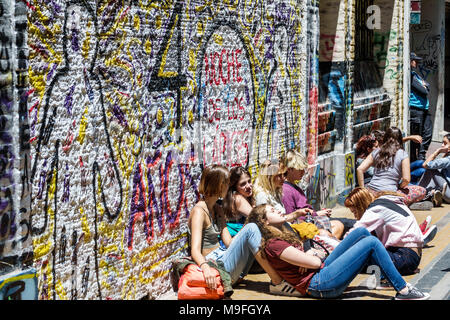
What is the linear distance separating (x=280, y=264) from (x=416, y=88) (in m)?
8.95

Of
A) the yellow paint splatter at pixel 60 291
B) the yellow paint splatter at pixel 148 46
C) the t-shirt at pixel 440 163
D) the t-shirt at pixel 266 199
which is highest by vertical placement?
the yellow paint splatter at pixel 148 46

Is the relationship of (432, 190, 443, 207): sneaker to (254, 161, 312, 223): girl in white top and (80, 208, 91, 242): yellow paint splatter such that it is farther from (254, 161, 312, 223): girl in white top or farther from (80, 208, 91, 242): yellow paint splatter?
(80, 208, 91, 242): yellow paint splatter

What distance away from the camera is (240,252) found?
6.52 m

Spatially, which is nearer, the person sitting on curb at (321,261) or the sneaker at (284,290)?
the person sitting on curb at (321,261)

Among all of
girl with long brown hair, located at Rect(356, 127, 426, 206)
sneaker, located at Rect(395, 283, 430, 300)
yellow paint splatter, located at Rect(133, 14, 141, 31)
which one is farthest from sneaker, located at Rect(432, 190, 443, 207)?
yellow paint splatter, located at Rect(133, 14, 141, 31)

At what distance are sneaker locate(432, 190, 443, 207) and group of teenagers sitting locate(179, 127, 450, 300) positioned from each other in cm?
322

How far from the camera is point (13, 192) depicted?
491 centimetres

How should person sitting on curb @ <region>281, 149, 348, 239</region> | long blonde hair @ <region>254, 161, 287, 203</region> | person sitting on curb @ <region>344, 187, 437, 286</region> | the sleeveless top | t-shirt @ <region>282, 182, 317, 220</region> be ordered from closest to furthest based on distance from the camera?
the sleeveless top → person sitting on curb @ <region>344, 187, 437, 286</region> → long blonde hair @ <region>254, 161, 287, 203</region> → person sitting on curb @ <region>281, 149, 348, 239</region> → t-shirt @ <region>282, 182, 317, 220</region>

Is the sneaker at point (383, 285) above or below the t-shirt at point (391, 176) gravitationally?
below

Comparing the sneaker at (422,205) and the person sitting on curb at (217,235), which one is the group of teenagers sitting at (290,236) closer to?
the person sitting on curb at (217,235)

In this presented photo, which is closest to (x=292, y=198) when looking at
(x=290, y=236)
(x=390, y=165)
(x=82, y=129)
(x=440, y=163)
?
(x=290, y=236)

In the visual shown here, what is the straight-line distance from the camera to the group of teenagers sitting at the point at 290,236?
6.32 metres

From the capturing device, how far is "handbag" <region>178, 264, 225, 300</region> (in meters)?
6.08

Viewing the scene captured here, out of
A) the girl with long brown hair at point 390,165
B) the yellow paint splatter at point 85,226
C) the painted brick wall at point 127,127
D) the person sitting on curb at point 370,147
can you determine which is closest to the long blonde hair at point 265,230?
the painted brick wall at point 127,127
